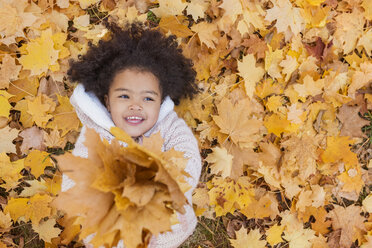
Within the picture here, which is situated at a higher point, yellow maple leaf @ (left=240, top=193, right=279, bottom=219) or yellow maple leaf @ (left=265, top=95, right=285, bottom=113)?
yellow maple leaf @ (left=265, top=95, right=285, bottom=113)

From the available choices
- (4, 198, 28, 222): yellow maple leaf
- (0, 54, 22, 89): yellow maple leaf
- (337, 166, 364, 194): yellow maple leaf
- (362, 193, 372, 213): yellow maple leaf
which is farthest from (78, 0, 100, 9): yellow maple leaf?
(362, 193, 372, 213): yellow maple leaf

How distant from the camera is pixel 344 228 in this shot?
2.25m

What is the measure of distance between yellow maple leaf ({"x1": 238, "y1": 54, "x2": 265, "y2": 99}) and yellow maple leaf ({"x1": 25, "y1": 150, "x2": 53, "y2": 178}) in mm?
1439

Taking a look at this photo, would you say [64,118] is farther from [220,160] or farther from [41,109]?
[220,160]

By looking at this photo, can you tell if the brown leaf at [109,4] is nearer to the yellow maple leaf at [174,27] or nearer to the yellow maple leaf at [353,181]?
the yellow maple leaf at [174,27]

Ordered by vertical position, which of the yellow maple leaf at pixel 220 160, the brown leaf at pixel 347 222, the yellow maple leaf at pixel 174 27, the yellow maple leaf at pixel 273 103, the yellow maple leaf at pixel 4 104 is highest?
the yellow maple leaf at pixel 174 27

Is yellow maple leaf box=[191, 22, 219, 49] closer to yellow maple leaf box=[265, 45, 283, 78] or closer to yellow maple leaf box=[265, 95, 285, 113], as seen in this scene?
yellow maple leaf box=[265, 45, 283, 78]

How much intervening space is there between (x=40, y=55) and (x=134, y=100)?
32.7 inches

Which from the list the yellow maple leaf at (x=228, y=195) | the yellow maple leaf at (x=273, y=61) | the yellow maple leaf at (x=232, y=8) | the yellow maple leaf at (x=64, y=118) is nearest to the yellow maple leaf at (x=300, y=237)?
the yellow maple leaf at (x=228, y=195)

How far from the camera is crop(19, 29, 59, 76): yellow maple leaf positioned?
2.15 metres

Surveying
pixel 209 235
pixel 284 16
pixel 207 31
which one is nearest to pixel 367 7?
pixel 284 16

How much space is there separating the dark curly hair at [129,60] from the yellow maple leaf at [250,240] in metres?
1.06

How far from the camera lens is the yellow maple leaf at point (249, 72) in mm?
2254

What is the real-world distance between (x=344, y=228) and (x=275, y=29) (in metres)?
1.45
